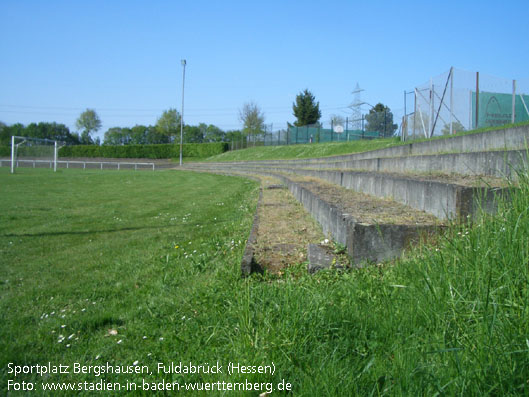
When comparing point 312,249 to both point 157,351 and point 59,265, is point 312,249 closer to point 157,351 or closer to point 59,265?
point 157,351

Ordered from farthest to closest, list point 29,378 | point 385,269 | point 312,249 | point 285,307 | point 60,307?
point 60,307 → point 312,249 → point 385,269 → point 29,378 → point 285,307

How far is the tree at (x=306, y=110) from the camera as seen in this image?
2420 inches

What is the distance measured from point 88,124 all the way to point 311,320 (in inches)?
3819

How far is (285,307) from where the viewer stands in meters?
1.95

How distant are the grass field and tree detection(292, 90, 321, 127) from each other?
5946cm

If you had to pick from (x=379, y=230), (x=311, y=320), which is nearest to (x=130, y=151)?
(x=379, y=230)

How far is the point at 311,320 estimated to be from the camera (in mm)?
1814

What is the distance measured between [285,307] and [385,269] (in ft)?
2.65

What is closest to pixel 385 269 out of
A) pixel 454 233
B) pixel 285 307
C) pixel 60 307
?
pixel 454 233

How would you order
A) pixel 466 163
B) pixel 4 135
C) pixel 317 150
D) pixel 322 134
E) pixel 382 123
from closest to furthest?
pixel 466 163
pixel 317 150
pixel 382 123
pixel 322 134
pixel 4 135

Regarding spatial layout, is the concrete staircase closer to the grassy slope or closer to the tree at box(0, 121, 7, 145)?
the grassy slope

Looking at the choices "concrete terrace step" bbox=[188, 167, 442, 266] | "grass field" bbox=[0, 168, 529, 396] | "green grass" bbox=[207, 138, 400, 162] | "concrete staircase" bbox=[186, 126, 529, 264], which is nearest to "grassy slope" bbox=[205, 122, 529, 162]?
"green grass" bbox=[207, 138, 400, 162]

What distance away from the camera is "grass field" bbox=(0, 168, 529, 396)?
1.35m

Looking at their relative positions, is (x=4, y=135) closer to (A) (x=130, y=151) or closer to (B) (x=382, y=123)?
(A) (x=130, y=151)
